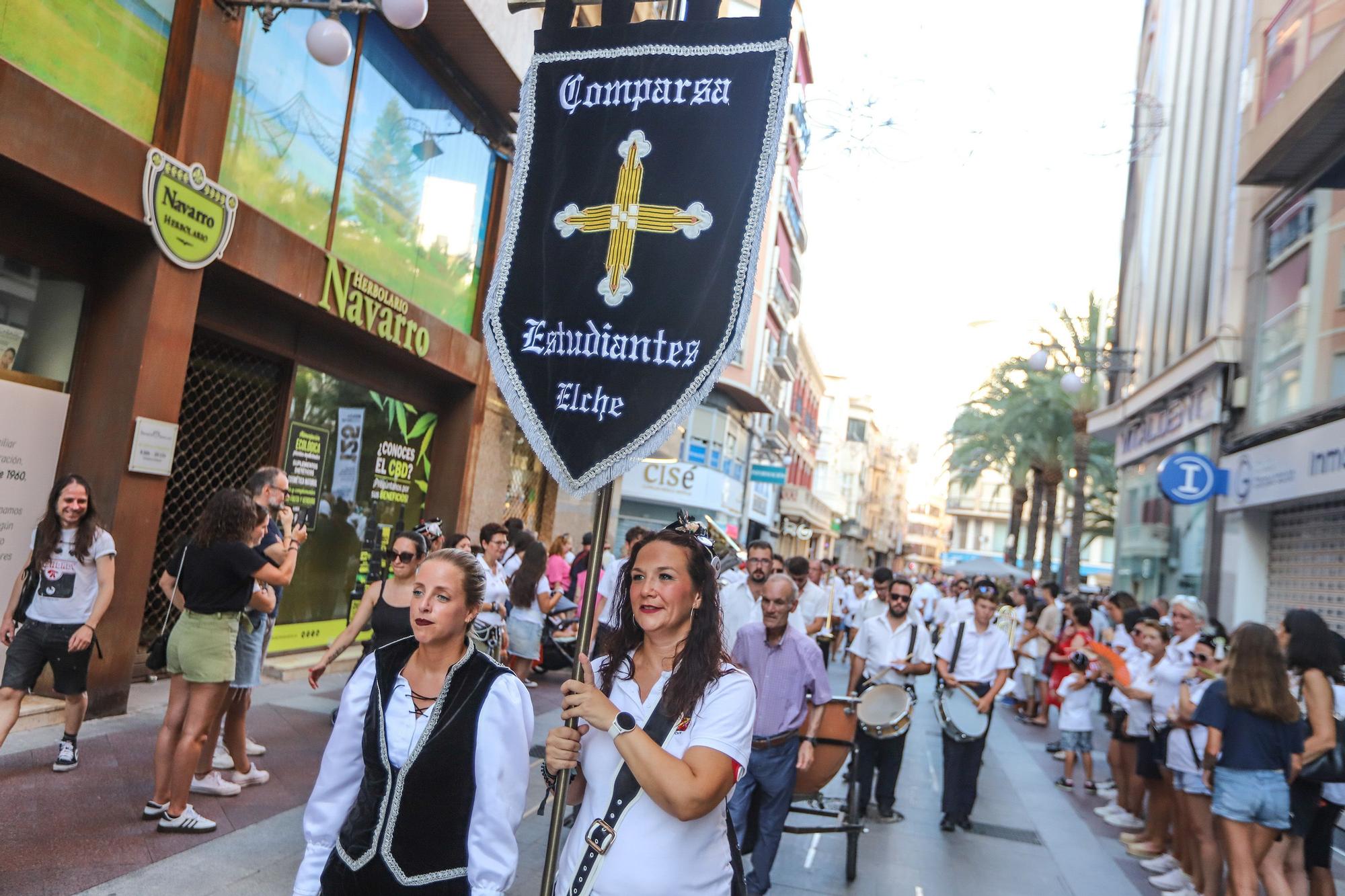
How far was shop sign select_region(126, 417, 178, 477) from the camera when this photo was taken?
8086mm

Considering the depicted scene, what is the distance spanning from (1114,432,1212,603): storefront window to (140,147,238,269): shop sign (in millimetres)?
15884

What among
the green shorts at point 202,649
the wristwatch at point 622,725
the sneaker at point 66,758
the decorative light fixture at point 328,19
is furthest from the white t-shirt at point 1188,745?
the decorative light fixture at point 328,19

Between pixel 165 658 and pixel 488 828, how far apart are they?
3.73 m

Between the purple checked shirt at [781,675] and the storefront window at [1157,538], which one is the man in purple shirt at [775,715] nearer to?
the purple checked shirt at [781,675]

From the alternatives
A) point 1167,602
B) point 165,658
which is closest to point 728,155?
point 165,658

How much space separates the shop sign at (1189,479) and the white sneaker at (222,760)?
1392 centimetres

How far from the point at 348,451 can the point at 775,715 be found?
7986 mm

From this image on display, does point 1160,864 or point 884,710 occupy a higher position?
point 884,710

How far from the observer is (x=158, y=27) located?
8.45 m

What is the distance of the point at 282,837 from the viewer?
235 inches

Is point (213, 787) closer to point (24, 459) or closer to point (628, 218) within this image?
point (24, 459)

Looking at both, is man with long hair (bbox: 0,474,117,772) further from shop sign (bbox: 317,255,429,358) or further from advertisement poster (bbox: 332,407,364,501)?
advertisement poster (bbox: 332,407,364,501)

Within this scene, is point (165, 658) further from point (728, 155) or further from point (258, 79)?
point (258, 79)

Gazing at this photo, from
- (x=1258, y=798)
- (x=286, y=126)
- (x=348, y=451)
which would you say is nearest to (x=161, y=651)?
(x=1258, y=798)
